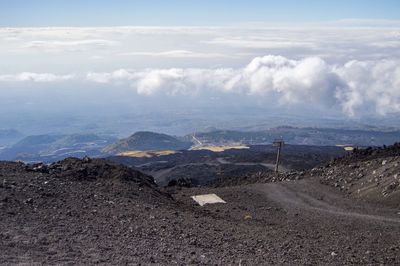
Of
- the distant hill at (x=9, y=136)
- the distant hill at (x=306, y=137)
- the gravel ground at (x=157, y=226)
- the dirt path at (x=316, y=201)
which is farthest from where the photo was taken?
the distant hill at (x=9, y=136)

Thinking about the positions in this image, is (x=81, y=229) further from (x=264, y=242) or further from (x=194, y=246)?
(x=264, y=242)

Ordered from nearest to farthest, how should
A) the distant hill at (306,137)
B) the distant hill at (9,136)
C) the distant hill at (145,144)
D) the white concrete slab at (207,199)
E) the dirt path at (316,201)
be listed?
the dirt path at (316,201)
the white concrete slab at (207,199)
the distant hill at (145,144)
the distant hill at (306,137)
the distant hill at (9,136)

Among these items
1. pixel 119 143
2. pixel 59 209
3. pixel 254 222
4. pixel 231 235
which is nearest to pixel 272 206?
pixel 254 222

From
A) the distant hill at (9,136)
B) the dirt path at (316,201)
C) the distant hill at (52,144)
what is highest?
the dirt path at (316,201)

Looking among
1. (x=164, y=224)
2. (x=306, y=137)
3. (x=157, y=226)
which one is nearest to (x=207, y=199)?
(x=164, y=224)

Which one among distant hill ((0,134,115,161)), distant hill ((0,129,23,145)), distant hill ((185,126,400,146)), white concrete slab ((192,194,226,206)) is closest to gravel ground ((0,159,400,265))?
white concrete slab ((192,194,226,206))

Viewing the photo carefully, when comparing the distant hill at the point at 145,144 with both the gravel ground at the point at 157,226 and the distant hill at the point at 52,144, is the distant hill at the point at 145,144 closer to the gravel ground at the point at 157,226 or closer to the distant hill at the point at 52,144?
the distant hill at the point at 52,144

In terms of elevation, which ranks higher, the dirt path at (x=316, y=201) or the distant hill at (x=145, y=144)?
the dirt path at (x=316, y=201)

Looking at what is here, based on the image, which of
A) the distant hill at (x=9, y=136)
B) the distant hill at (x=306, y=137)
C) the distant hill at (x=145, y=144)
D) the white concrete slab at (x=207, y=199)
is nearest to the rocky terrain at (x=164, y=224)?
the white concrete slab at (x=207, y=199)

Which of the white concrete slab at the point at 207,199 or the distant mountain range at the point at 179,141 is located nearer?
the white concrete slab at the point at 207,199
